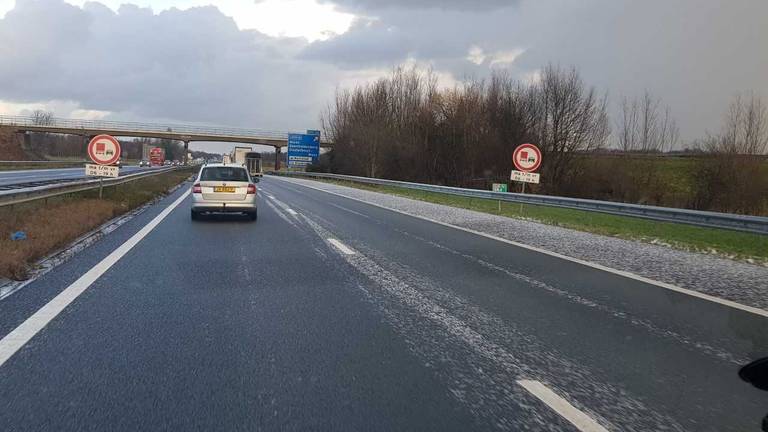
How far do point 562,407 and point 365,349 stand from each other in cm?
178

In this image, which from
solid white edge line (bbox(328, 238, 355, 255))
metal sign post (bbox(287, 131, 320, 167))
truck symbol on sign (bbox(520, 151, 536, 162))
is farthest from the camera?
metal sign post (bbox(287, 131, 320, 167))

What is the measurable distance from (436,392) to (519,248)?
→ 825 centimetres

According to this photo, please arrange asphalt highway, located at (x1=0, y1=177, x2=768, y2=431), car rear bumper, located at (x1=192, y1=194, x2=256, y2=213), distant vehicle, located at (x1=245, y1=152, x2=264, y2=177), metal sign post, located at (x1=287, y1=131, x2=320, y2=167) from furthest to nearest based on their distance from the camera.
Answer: metal sign post, located at (x1=287, y1=131, x2=320, y2=167), distant vehicle, located at (x1=245, y1=152, x2=264, y2=177), car rear bumper, located at (x1=192, y1=194, x2=256, y2=213), asphalt highway, located at (x1=0, y1=177, x2=768, y2=431)

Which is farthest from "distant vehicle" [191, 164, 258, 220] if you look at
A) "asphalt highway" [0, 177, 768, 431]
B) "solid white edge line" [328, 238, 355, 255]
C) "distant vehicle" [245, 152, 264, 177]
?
"distant vehicle" [245, 152, 264, 177]

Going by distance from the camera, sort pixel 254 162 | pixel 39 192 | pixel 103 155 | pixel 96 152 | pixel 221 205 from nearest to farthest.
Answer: pixel 39 192 → pixel 221 205 → pixel 96 152 → pixel 103 155 → pixel 254 162

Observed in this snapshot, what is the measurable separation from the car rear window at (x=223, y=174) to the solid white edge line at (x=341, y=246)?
572 centimetres

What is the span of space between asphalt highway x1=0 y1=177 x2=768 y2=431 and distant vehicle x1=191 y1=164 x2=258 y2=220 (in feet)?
23.3

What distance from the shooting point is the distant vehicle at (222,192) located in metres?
16.6

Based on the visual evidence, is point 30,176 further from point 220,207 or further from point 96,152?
point 220,207

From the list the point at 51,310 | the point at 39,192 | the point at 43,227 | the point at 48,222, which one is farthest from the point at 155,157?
the point at 51,310

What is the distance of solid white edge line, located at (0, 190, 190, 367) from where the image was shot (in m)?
4.94

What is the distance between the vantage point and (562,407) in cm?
390

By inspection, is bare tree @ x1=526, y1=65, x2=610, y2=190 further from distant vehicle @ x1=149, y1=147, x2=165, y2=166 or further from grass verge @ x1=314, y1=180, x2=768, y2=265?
distant vehicle @ x1=149, y1=147, x2=165, y2=166

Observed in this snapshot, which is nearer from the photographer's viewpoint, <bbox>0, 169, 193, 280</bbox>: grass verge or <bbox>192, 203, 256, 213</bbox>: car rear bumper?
<bbox>0, 169, 193, 280</bbox>: grass verge
